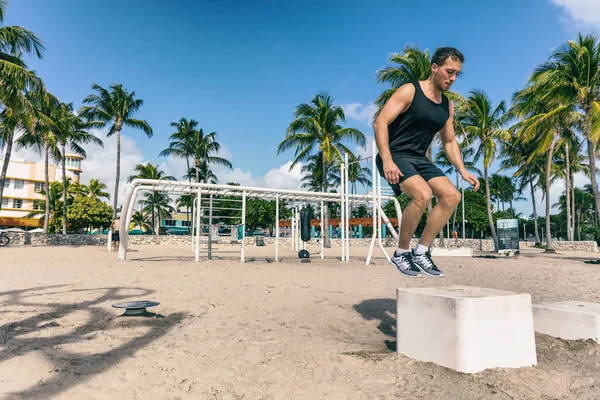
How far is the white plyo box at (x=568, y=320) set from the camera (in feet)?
11.3

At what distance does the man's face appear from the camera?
2.84m

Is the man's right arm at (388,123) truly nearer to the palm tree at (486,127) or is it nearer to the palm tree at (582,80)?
the palm tree at (582,80)

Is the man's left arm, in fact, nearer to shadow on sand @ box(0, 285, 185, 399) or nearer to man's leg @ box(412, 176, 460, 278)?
man's leg @ box(412, 176, 460, 278)

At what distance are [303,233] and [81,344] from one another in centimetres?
1254

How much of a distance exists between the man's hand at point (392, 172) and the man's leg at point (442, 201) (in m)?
0.34

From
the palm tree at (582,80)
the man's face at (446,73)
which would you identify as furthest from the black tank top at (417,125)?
the palm tree at (582,80)

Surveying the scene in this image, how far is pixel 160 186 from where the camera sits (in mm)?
12344

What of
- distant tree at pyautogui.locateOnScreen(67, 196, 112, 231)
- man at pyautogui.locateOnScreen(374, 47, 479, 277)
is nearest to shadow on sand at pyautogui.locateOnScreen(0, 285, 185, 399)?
man at pyautogui.locateOnScreen(374, 47, 479, 277)

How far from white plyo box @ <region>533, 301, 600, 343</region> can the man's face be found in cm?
241

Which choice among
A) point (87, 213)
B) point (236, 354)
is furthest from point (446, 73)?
point (87, 213)

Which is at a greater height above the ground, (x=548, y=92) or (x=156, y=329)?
(x=548, y=92)

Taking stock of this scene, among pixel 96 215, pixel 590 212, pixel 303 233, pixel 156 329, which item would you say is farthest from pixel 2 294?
pixel 590 212

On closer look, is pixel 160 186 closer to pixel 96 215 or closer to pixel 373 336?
pixel 373 336

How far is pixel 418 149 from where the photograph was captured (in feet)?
9.97
